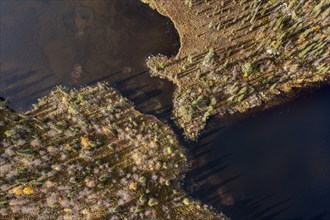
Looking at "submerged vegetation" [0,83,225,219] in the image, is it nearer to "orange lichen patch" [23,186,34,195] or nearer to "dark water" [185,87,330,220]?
"orange lichen patch" [23,186,34,195]

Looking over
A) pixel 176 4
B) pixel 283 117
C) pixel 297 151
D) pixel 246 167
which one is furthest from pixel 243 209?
pixel 176 4

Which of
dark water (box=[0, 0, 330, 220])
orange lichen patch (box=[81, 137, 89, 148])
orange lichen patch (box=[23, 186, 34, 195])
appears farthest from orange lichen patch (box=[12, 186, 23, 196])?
dark water (box=[0, 0, 330, 220])

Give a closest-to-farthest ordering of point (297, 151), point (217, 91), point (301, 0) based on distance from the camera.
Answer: point (297, 151) → point (217, 91) → point (301, 0)

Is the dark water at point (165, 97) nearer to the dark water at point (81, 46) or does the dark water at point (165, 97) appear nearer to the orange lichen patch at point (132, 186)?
the dark water at point (81, 46)

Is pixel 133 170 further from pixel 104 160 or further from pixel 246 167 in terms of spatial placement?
pixel 246 167

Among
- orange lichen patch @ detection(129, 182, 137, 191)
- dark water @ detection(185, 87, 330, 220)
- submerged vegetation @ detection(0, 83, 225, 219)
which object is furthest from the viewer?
dark water @ detection(185, 87, 330, 220)

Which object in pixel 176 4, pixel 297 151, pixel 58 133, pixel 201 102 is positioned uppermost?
pixel 176 4

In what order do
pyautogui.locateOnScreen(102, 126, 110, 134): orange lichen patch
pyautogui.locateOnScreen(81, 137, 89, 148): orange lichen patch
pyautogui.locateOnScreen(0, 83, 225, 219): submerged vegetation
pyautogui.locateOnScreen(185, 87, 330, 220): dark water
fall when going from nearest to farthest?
pyautogui.locateOnScreen(0, 83, 225, 219): submerged vegetation
pyautogui.locateOnScreen(185, 87, 330, 220): dark water
pyautogui.locateOnScreen(81, 137, 89, 148): orange lichen patch
pyautogui.locateOnScreen(102, 126, 110, 134): orange lichen patch
